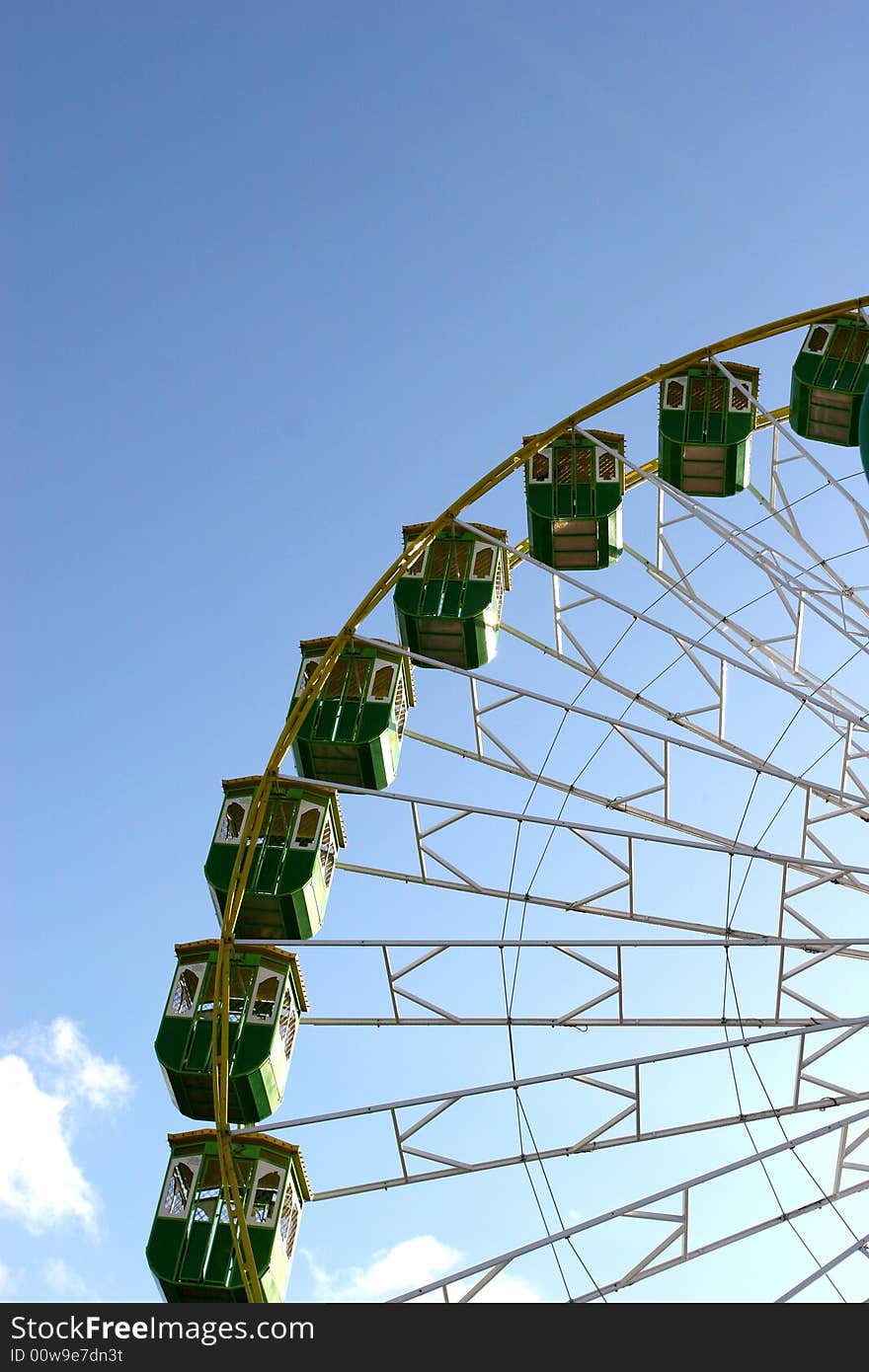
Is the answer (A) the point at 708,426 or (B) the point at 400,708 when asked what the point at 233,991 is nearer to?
(B) the point at 400,708

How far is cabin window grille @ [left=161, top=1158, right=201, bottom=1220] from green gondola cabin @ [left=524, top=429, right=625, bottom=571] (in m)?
10.9

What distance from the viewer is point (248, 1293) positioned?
16188 millimetres

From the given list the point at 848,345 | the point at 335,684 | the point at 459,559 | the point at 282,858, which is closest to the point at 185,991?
the point at 282,858

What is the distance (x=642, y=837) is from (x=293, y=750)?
5489mm

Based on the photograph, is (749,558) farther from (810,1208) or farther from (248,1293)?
(248,1293)

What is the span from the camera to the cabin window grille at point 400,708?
21234 mm

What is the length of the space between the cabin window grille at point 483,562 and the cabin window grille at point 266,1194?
934 cm

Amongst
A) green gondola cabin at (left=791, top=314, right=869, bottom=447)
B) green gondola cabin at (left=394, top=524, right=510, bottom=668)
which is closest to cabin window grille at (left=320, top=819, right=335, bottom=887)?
green gondola cabin at (left=394, top=524, right=510, bottom=668)

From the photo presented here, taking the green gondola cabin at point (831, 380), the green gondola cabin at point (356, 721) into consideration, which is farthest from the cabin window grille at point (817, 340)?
the green gondola cabin at point (356, 721)

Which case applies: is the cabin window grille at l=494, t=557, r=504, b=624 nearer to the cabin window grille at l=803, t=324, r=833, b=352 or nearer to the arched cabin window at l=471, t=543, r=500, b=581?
the arched cabin window at l=471, t=543, r=500, b=581

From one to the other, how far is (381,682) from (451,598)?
1.79 m

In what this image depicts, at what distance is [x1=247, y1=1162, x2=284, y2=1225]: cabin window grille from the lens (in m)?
16.7
